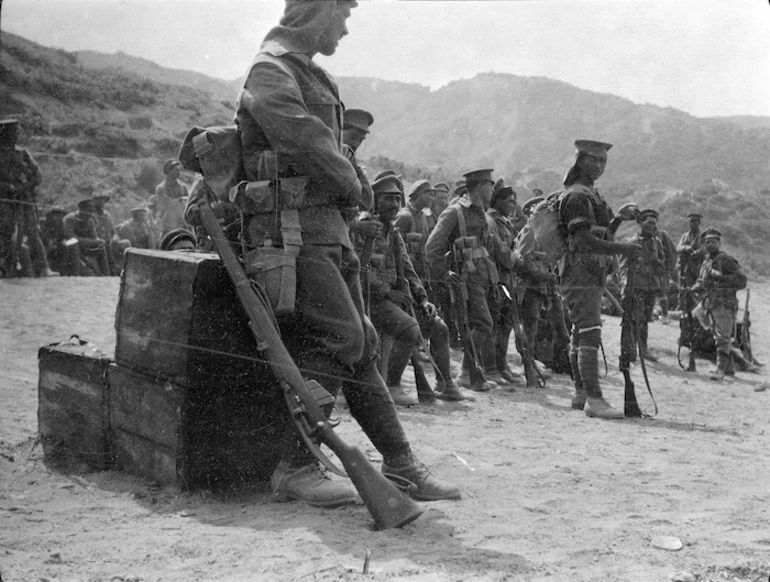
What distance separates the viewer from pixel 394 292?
7.03 m

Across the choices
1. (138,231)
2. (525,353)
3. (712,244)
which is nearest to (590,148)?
(525,353)

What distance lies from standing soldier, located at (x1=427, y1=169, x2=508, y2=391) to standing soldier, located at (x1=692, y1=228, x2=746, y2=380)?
4.70 meters

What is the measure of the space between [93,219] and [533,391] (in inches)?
335

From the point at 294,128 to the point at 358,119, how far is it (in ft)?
10.8

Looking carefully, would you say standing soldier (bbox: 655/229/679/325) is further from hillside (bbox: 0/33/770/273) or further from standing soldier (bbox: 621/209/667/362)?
hillside (bbox: 0/33/770/273)

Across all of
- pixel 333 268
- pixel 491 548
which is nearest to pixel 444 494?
pixel 491 548

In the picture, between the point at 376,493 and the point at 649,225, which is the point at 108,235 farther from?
Answer: the point at 376,493

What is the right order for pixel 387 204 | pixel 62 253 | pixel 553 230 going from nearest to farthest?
pixel 387 204, pixel 553 230, pixel 62 253

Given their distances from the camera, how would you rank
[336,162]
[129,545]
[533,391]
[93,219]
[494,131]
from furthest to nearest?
[494,131] → [93,219] → [533,391] → [336,162] → [129,545]

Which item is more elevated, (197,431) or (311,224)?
(311,224)

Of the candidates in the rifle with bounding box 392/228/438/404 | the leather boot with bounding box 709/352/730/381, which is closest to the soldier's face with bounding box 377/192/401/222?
the rifle with bounding box 392/228/438/404

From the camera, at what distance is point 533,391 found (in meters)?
8.88

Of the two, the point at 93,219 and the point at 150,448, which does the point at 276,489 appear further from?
the point at 93,219

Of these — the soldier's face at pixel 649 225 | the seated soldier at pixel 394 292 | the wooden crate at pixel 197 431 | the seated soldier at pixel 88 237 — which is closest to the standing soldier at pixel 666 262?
the soldier's face at pixel 649 225
